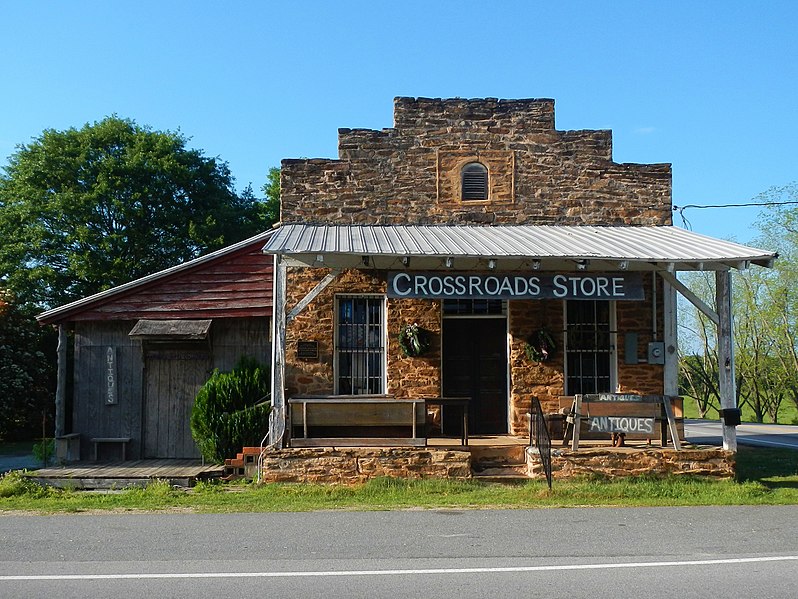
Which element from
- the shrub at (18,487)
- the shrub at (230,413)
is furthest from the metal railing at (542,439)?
the shrub at (18,487)

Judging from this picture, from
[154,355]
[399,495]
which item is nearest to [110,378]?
[154,355]

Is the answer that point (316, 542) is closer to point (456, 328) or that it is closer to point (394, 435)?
point (394, 435)

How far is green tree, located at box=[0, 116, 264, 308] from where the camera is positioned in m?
24.8

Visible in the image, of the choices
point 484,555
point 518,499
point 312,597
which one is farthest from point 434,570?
point 518,499

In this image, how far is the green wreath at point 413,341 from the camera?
1345 cm

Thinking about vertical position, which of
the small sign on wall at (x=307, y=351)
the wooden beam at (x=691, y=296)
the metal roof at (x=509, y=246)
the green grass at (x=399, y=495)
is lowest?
the green grass at (x=399, y=495)

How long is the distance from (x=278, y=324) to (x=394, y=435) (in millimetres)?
2517

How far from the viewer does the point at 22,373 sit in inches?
789

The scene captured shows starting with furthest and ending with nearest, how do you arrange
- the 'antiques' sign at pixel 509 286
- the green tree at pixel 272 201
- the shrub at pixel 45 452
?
the green tree at pixel 272 201 → the shrub at pixel 45 452 → the 'antiques' sign at pixel 509 286

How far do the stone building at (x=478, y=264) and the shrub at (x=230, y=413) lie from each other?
833mm

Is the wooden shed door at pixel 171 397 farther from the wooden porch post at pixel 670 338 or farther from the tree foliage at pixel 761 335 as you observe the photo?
the tree foliage at pixel 761 335

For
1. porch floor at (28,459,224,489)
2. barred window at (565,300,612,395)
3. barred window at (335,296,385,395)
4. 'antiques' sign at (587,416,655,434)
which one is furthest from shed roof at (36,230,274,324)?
'antiques' sign at (587,416,655,434)

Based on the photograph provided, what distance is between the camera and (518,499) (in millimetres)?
10664

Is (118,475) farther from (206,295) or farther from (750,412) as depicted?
(750,412)
